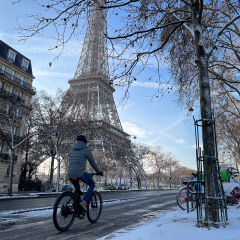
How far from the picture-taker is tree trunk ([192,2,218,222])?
12.5 feet

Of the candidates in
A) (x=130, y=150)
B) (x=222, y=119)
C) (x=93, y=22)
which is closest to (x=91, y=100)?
(x=130, y=150)

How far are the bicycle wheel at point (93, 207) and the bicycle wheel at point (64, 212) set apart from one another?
1.58 feet

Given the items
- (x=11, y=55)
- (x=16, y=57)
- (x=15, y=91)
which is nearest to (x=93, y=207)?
(x=15, y=91)

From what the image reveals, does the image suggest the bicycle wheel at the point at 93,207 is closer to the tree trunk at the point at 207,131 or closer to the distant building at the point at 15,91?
the tree trunk at the point at 207,131

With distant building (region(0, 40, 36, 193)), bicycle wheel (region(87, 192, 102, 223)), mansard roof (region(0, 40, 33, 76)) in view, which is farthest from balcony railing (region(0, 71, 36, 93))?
bicycle wheel (region(87, 192, 102, 223))

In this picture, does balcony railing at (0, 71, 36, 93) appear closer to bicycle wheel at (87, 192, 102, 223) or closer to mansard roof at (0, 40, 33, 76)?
mansard roof at (0, 40, 33, 76)

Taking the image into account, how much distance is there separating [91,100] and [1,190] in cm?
2968

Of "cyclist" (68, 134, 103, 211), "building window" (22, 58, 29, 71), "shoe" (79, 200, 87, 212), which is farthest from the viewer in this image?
"building window" (22, 58, 29, 71)

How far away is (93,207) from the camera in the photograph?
5.02 meters

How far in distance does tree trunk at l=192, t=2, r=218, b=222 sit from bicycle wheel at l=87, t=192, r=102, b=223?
2258 millimetres

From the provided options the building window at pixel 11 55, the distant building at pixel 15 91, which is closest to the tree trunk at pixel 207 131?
the distant building at pixel 15 91

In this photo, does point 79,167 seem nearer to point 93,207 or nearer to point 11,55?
point 93,207

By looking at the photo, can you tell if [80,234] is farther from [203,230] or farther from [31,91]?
[31,91]

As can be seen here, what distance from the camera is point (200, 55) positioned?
4648mm
